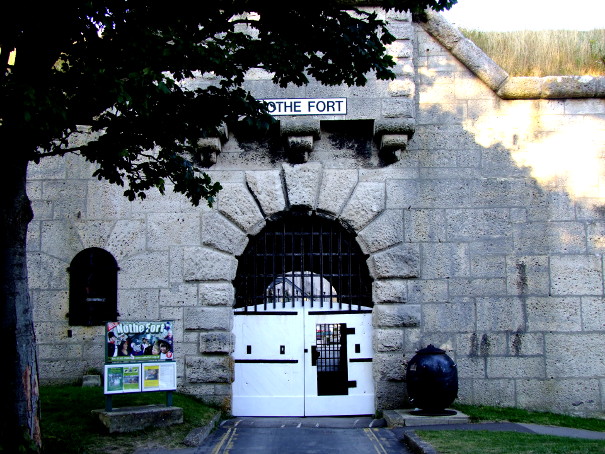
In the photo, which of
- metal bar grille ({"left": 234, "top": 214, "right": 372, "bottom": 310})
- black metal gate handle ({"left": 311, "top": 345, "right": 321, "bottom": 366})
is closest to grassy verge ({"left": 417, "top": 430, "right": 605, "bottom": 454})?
black metal gate handle ({"left": 311, "top": 345, "right": 321, "bottom": 366})

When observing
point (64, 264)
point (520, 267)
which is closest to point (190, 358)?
point (64, 264)

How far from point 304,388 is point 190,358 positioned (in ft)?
6.30

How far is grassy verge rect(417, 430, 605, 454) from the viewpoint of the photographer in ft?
23.6

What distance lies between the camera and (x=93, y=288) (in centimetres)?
1077

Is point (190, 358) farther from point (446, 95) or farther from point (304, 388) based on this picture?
point (446, 95)

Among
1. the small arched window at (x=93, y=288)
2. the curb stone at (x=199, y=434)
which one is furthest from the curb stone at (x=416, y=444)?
the small arched window at (x=93, y=288)

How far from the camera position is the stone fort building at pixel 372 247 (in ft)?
34.5

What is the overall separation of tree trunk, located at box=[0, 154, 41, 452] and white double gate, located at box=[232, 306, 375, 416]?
443 centimetres

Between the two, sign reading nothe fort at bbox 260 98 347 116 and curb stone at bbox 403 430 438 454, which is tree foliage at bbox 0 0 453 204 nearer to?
sign reading nothe fort at bbox 260 98 347 116

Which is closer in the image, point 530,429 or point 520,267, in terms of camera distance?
point 530,429

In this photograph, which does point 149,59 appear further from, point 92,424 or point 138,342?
point 92,424

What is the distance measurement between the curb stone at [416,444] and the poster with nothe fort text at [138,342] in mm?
3377

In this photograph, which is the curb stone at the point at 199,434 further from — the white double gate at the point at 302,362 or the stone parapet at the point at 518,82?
the stone parapet at the point at 518,82

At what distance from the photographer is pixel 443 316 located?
10594mm
